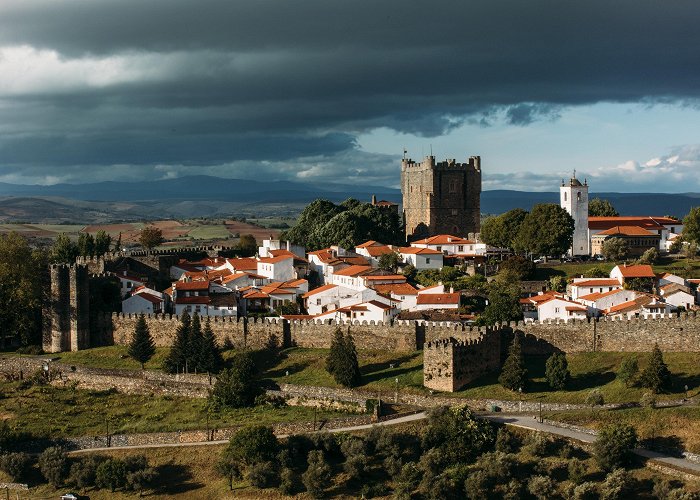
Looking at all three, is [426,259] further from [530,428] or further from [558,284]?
[530,428]

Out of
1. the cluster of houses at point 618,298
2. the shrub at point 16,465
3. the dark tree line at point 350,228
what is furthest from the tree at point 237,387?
the dark tree line at point 350,228

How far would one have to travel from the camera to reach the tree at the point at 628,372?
44.4 metres

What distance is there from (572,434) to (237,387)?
15.9 m

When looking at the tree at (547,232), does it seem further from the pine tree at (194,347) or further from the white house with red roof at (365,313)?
the pine tree at (194,347)

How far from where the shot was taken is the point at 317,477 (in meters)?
39.4

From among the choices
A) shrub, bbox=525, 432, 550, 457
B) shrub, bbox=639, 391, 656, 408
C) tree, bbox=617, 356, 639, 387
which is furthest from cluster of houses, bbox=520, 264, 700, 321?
shrub, bbox=525, 432, 550, 457

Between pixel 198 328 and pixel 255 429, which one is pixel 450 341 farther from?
pixel 198 328

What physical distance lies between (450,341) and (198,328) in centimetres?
1443

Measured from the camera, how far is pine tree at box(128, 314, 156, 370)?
181ft

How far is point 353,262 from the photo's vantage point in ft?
235

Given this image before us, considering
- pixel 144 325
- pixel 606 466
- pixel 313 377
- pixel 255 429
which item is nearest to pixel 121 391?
pixel 144 325

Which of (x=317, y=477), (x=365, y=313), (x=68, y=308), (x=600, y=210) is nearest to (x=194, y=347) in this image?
(x=365, y=313)

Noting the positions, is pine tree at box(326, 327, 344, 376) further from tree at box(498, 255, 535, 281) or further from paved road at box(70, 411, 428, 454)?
tree at box(498, 255, 535, 281)

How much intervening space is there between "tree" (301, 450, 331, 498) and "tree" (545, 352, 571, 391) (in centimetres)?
1155
